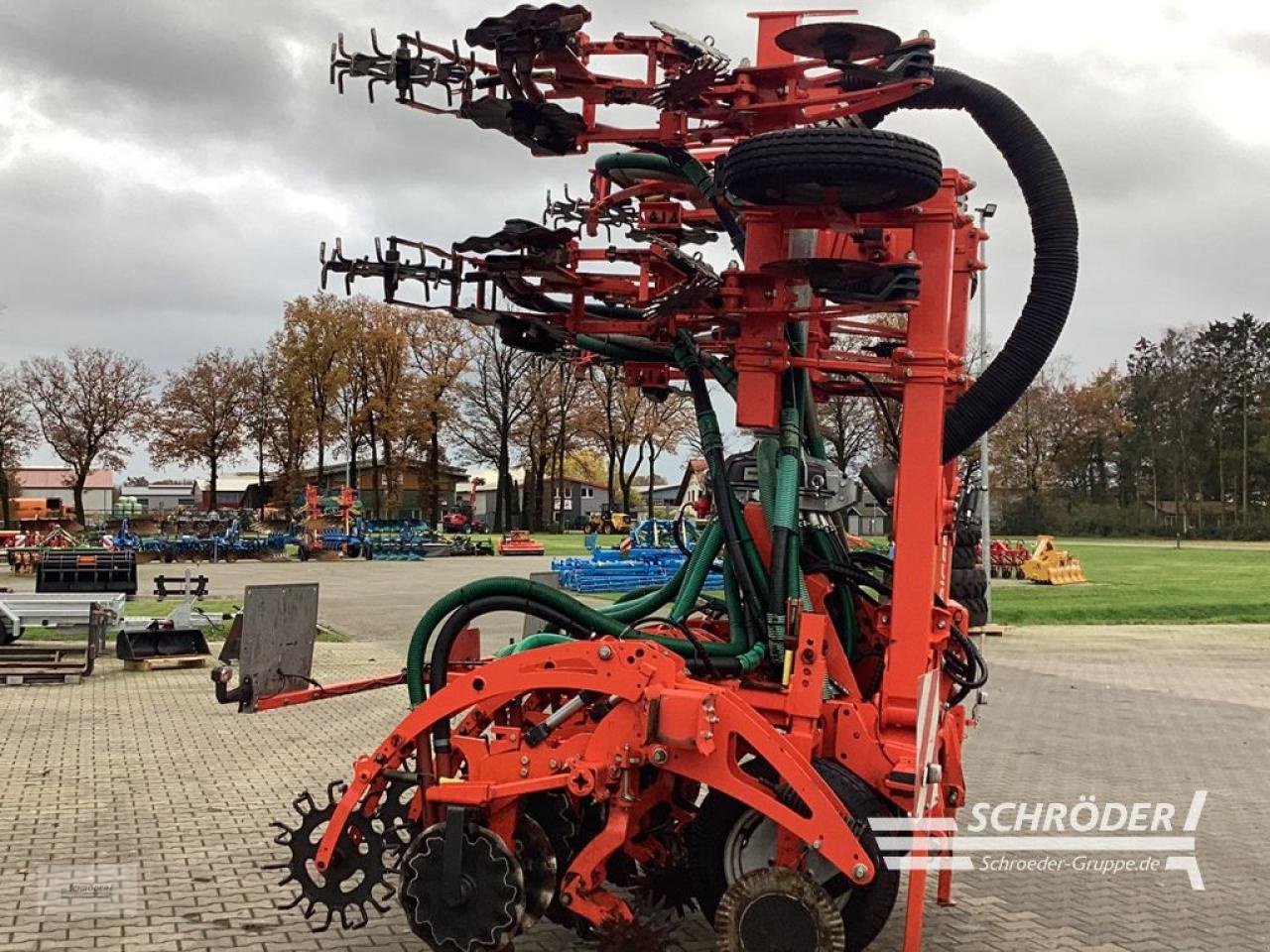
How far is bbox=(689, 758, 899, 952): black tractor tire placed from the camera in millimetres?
4621

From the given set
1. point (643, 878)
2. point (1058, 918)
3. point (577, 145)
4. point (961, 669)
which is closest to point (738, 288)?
point (577, 145)

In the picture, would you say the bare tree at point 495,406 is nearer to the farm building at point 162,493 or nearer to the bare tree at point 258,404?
the bare tree at point 258,404

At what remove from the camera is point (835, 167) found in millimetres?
4367

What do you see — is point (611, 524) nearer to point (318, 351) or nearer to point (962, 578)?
point (318, 351)

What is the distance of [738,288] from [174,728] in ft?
26.6

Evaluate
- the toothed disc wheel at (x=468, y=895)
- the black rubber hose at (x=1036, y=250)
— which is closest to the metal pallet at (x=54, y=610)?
the toothed disc wheel at (x=468, y=895)

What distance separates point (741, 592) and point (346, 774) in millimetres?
5141

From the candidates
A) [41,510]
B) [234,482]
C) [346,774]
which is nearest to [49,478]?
[234,482]

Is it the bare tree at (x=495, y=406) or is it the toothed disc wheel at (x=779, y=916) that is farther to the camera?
the bare tree at (x=495, y=406)

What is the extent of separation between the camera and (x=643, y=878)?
5.22 m

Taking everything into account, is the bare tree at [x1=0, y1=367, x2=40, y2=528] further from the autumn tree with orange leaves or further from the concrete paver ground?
the concrete paver ground

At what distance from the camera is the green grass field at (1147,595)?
23.4 m

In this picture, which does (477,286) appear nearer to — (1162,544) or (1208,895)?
(1208,895)

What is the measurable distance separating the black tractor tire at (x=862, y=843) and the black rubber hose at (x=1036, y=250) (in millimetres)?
1563
